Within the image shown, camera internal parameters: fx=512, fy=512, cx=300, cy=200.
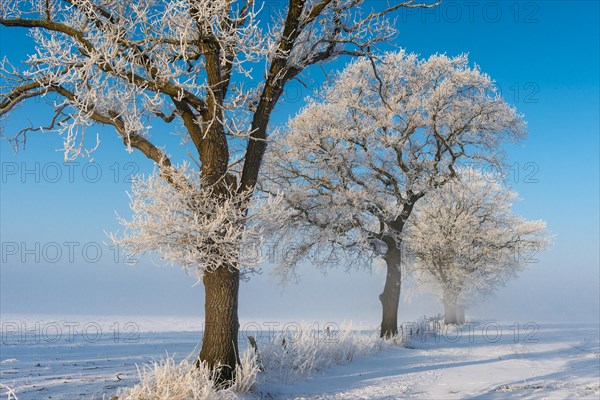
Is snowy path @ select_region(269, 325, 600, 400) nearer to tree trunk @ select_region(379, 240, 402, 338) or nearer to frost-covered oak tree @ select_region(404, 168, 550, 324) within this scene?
tree trunk @ select_region(379, 240, 402, 338)

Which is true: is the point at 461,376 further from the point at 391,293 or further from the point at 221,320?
the point at 391,293

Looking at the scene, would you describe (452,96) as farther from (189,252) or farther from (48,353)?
(48,353)

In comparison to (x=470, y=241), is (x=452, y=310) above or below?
below

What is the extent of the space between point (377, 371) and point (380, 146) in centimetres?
972

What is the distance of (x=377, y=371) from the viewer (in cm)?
1212

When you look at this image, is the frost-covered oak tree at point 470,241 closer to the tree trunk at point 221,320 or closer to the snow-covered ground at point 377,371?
the snow-covered ground at point 377,371

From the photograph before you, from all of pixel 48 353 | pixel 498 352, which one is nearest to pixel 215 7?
pixel 48 353

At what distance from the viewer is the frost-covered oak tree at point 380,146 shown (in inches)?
749

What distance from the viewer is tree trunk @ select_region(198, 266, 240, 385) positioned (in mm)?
8672

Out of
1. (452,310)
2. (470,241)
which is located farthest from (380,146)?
(452,310)

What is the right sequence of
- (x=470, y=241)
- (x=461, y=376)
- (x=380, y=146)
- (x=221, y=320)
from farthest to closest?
(x=470, y=241) → (x=380, y=146) → (x=461, y=376) → (x=221, y=320)

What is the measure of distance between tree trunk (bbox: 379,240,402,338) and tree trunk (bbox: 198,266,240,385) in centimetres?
1170

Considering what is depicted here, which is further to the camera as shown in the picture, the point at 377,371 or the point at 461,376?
the point at 377,371

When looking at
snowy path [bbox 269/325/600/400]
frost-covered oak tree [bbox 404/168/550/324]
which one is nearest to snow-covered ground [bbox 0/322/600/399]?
snowy path [bbox 269/325/600/400]
